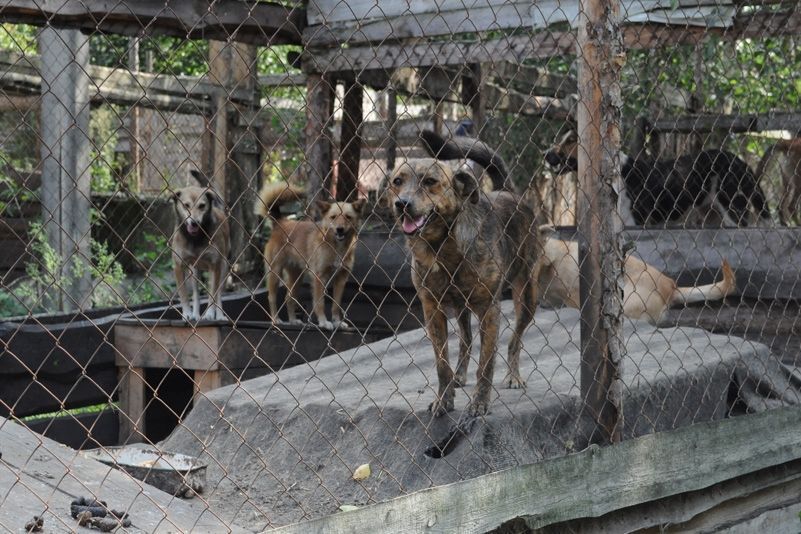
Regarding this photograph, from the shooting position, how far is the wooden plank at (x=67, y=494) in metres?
3.05

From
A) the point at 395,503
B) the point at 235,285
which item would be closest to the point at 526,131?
the point at 235,285

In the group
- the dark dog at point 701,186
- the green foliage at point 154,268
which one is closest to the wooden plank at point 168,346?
the green foliage at point 154,268

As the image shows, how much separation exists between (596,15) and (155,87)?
6711 millimetres

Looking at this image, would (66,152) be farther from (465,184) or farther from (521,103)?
(521,103)

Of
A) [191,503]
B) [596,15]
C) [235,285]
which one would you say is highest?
[596,15]

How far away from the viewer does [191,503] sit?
3.98 metres

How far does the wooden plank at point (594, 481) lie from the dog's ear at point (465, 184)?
1.30m

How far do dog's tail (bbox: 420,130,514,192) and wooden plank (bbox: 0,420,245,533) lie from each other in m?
1.72

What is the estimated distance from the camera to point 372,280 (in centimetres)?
961

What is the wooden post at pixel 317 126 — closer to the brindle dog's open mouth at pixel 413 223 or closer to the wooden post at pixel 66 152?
the wooden post at pixel 66 152

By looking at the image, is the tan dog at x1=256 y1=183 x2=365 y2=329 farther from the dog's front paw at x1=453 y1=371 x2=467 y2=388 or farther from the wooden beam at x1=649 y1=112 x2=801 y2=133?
the dog's front paw at x1=453 y1=371 x2=467 y2=388

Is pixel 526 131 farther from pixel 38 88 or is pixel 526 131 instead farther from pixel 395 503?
pixel 395 503

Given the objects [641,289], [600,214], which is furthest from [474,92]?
[600,214]

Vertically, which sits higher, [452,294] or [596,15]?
[596,15]
